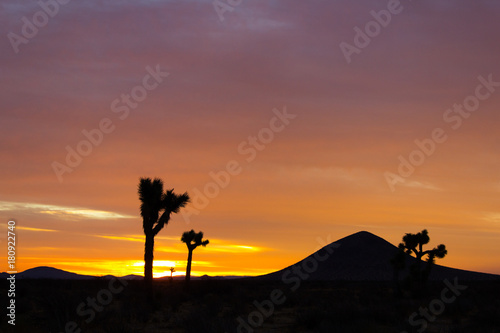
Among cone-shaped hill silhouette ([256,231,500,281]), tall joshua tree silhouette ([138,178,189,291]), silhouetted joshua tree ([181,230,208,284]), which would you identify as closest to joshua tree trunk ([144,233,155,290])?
tall joshua tree silhouette ([138,178,189,291])

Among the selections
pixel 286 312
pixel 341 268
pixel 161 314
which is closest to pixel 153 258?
pixel 161 314

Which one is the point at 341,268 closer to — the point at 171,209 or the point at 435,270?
the point at 435,270

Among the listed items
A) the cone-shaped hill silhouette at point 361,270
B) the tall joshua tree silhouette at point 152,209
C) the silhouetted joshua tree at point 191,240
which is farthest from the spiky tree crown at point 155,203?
the cone-shaped hill silhouette at point 361,270

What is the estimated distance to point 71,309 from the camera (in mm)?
21219

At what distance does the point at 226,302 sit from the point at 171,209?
636cm

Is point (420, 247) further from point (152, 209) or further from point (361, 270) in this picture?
point (361, 270)

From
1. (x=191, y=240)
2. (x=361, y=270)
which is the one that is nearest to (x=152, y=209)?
(x=191, y=240)

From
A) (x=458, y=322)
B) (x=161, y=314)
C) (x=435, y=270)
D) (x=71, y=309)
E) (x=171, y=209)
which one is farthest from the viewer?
(x=435, y=270)

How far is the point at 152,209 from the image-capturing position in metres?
33.2

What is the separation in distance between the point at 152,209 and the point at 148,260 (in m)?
3.15

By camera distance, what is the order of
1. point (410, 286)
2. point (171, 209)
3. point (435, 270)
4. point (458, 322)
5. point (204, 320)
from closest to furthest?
point (204, 320)
point (458, 322)
point (171, 209)
point (410, 286)
point (435, 270)

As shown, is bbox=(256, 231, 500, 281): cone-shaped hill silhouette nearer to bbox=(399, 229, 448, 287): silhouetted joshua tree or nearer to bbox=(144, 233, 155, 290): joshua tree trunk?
bbox=(399, 229, 448, 287): silhouetted joshua tree

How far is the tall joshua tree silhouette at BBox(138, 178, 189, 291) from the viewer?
33.2 m

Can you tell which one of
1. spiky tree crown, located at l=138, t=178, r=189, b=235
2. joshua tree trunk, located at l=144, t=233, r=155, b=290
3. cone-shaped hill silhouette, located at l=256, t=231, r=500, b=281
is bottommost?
cone-shaped hill silhouette, located at l=256, t=231, r=500, b=281
